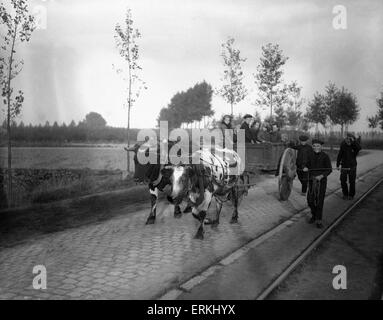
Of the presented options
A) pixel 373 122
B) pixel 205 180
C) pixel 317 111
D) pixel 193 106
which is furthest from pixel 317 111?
pixel 205 180

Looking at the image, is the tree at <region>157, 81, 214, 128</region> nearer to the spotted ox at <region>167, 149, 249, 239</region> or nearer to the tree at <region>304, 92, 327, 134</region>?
the tree at <region>304, 92, 327, 134</region>

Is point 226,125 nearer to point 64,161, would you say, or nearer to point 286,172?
point 286,172

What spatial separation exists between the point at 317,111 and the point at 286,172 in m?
30.4

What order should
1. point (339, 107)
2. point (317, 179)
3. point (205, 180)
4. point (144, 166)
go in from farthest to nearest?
point (339, 107), point (317, 179), point (144, 166), point (205, 180)

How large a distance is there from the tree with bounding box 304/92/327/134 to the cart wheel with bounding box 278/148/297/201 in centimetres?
2859

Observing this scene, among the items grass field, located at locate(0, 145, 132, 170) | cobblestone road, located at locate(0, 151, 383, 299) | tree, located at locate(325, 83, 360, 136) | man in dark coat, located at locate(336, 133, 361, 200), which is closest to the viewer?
cobblestone road, located at locate(0, 151, 383, 299)

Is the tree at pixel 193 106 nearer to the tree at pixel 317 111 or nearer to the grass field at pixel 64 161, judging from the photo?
the tree at pixel 317 111

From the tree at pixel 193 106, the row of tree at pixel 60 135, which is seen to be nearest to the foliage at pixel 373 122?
the tree at pixel 193 106

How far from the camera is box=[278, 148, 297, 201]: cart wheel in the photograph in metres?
9.39

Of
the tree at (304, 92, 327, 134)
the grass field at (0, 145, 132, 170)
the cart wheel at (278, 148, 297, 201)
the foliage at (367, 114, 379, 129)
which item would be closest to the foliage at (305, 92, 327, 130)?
the tree at (304, 92, 327, 134)

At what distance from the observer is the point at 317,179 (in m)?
7.90

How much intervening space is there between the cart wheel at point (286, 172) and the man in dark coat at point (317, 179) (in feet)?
3.79
